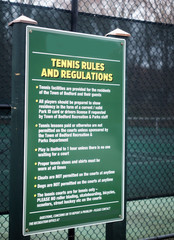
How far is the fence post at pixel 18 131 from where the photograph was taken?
217cm

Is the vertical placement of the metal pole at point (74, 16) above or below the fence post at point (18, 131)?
above

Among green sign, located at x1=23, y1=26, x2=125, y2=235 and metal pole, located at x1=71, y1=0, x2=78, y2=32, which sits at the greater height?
metal pole, located at x1=71, y1=0, x2=78, y2=32

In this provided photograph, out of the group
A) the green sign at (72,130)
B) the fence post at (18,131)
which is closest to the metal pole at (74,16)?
the green sign at (72,130)

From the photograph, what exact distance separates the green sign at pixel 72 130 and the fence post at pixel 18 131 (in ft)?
0.09

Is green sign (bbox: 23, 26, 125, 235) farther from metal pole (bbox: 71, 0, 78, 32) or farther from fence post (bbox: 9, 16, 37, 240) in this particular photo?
metal pole (bbox: 71, 0, 78, 32)

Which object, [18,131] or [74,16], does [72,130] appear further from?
A: [74,16]

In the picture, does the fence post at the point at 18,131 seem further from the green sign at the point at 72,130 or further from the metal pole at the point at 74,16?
the metal pole at the point at 74,16

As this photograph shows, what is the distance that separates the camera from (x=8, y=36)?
3.78 meters

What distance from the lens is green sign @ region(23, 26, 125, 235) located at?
7.21 ft

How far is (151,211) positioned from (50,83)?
2.89m

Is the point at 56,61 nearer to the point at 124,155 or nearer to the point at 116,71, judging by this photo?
the point at 116,71

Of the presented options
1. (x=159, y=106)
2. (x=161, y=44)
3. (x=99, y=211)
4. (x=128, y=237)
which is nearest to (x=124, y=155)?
(x=99, y=211)

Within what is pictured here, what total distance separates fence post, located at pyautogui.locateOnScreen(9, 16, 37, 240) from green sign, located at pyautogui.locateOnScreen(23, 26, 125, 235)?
0.03 meters

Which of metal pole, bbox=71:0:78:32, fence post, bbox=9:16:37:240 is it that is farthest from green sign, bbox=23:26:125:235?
metal pole, bbox=71:0:78:32
